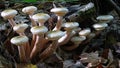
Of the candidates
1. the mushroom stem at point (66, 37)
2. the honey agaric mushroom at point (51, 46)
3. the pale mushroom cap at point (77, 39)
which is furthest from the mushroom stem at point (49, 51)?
the pale mushroom cap at point (77, 39)

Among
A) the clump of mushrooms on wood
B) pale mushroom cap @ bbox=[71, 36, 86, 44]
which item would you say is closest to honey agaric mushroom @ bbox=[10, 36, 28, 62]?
the clump of mushrooms on wood

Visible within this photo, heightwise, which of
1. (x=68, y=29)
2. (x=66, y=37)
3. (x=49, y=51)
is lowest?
(x=49, y=51)

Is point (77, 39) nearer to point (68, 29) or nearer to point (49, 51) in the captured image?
point (68, 29)

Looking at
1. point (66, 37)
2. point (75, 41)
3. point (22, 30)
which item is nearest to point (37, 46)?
point (22, 30)

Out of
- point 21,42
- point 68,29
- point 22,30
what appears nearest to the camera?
point 21,42

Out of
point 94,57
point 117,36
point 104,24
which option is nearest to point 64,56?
point 94,57

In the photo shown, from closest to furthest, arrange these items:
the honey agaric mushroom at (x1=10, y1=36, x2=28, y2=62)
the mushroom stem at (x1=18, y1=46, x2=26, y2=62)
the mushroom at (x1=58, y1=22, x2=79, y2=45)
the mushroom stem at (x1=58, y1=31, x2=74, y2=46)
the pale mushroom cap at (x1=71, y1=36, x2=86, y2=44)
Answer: the honey agaric mushroom at (x1=10, y1=36, x2=28, y2=62) → the mushroom stem at (x1=18, y1=46, x2=26, y2=62) → the mushroom at (x1=58, y1=22, x2=79, y2=45) → the mushroom stem at (x1=58, y1=31, x2=74, y2=46) → the pale mushroom cap at (x1=71, y1=36, x2=86, y2=44)

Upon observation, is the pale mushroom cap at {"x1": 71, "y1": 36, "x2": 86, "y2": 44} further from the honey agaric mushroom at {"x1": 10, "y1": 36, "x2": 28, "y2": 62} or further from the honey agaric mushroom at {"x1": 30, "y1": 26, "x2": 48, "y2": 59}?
the honey agaric mushroom at {"x1": 10, "y1": 36, "x2": 28, "y2": 62}
